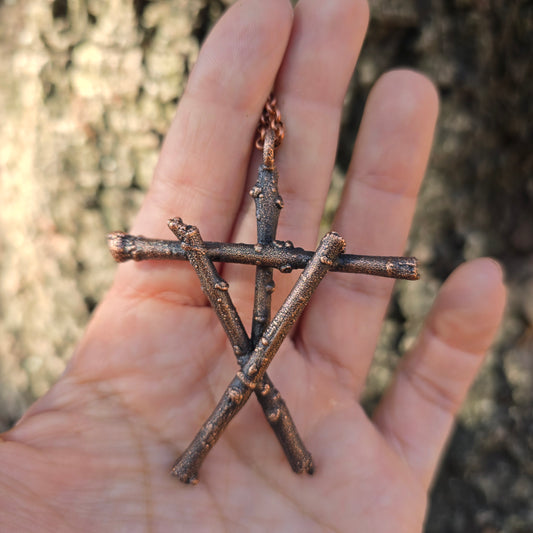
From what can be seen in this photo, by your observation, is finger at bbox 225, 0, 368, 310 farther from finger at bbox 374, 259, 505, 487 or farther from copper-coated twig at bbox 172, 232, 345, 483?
finger at bbox 374, 259, 505, 487

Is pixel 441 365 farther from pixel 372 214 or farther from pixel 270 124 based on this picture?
pixel 270 124

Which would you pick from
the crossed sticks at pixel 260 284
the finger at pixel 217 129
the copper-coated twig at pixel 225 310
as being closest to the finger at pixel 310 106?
the finger at pixel 217 129

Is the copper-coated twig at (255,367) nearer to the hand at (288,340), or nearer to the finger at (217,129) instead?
the hand at (288,340)

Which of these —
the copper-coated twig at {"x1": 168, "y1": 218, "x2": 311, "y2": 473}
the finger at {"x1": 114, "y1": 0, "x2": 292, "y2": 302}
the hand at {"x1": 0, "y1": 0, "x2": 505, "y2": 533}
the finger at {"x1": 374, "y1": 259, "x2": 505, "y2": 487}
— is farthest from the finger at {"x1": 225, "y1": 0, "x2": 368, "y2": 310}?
the finger at {"x1": 374, "y1": 259, "x2": 505, "y2": 487}

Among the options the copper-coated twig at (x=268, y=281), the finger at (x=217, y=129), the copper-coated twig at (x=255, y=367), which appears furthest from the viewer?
the finger at (x=217, y=129)

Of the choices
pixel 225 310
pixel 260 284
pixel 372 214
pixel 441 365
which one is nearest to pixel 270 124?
pixel 372 214

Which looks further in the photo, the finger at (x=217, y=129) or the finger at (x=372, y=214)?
the finger at (x=372, y=214)

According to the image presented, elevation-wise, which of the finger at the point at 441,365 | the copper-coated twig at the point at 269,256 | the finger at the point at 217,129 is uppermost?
the finger at the point at 217,129

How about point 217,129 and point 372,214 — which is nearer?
point 217,129

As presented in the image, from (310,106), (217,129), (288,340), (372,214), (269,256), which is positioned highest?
(310,106)
